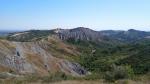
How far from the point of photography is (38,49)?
77.1 meters

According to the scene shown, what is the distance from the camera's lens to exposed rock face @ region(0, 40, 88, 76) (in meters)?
53.2

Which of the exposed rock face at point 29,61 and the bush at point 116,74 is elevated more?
the bush at point 116,74

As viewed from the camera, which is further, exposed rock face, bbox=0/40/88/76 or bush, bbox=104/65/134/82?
exposed rock face, bbox=0/40/88/76

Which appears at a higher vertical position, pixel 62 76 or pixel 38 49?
pixel 62 76

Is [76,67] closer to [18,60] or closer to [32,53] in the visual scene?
[32,53]

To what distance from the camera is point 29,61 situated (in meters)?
59.8

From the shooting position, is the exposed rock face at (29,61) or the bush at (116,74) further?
the exposed rock face at (29,61)

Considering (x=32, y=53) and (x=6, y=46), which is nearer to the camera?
(x=6, y=46)

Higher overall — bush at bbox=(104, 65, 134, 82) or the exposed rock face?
bush at bbox=(104, 65, 134, 82)

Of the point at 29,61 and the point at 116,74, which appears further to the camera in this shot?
the point at 29,61

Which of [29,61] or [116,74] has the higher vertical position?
[116,74]

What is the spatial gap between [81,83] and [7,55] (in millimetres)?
42958

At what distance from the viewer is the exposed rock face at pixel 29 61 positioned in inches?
2096

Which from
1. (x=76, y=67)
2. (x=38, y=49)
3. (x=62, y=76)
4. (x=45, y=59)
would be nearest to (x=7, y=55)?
(x=45, y=59)
